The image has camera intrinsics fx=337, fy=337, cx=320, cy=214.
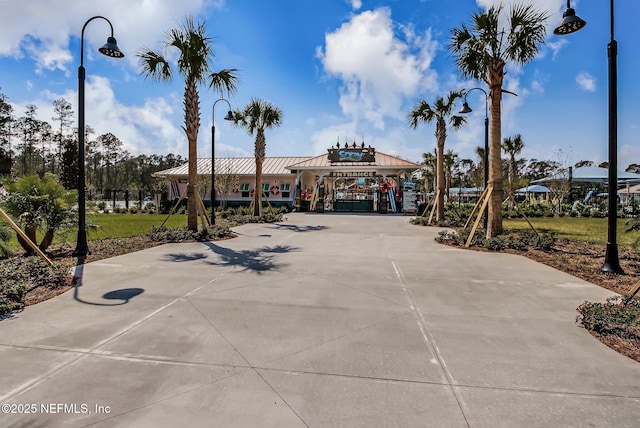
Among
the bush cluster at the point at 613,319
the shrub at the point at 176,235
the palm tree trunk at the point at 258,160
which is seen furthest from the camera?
the palm tree trunk at the point at 258,160

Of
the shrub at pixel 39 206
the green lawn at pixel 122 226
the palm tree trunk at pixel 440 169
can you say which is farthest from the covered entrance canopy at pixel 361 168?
the shrub at pixel 39 206

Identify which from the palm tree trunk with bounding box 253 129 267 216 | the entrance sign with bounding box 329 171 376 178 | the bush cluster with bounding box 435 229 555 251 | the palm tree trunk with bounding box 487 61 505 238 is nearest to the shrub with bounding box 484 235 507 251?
the bush cluster with bounding box 435 229 555 251

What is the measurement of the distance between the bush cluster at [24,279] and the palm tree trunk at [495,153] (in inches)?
447

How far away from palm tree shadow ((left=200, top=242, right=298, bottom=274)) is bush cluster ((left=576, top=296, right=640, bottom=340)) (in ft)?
17.6

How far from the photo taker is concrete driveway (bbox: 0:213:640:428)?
2529 millimetres

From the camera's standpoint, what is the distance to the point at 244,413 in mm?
2506

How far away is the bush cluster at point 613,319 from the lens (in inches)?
153

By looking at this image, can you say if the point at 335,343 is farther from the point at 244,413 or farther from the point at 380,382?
the point at 244,413

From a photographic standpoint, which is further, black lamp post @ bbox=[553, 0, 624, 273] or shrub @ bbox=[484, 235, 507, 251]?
shrub @ bbox=[484, 235, 507, 251]

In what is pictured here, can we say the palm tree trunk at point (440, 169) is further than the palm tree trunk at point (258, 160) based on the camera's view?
No

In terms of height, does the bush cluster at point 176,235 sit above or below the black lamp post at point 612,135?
below

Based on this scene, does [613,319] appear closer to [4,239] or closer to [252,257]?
[252,257]

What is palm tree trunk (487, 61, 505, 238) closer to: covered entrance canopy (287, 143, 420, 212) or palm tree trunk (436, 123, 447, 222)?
palm tree trunk (436, 123, 447, 222)

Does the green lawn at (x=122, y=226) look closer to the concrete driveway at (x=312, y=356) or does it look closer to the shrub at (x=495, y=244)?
the concrete driveway at (x=312, y=356)
